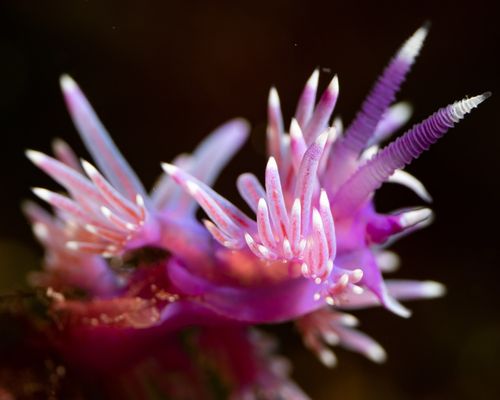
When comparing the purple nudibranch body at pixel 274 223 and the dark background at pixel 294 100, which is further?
the dark background at pixel 294 100

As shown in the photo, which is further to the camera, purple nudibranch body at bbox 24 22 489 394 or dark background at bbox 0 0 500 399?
dark background at bbox 0 0 500 399

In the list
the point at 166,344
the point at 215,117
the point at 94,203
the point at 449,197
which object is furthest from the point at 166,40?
the point at 449,197

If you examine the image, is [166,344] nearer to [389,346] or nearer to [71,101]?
[71,101]

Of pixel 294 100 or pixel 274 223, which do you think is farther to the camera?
pixel 294 100
